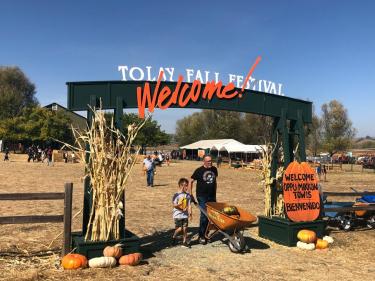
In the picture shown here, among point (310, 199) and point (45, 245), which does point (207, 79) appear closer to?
point (310, 199)

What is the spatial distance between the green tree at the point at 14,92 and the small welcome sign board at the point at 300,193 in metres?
76.0

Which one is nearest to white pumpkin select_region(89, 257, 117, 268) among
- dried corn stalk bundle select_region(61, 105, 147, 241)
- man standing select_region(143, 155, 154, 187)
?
dried corn stalk bundle select_region(61, 105, 147, 241)

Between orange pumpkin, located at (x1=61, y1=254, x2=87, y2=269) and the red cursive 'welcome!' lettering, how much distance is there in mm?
2935

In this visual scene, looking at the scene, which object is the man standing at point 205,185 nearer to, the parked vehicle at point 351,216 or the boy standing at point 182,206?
the boy standing at point 182,206

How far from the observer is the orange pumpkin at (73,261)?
6.92 meters

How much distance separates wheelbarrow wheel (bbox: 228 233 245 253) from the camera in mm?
8362

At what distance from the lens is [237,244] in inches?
329

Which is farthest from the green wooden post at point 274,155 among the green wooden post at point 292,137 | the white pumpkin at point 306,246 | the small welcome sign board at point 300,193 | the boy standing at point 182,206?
the boy standing at point 182,206

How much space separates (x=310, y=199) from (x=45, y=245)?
596cm

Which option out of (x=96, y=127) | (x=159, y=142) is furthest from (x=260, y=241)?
(x=159, y=142)

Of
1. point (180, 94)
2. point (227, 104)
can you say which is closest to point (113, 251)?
point (180, 94)

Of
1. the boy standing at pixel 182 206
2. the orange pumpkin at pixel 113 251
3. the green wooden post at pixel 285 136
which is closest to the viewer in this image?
the orange pumpkin at pixel 113 251

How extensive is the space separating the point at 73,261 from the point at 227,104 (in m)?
5.00

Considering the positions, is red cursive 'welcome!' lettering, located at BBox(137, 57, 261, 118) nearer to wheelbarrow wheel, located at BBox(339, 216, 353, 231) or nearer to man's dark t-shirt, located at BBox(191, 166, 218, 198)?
man's dark t-shirt, located at BBox(191, 166, 218, 198)
